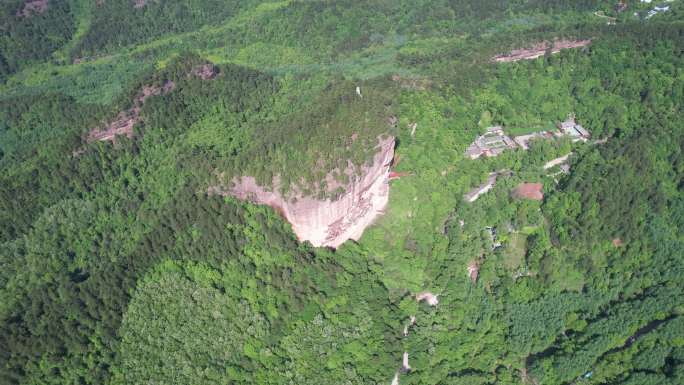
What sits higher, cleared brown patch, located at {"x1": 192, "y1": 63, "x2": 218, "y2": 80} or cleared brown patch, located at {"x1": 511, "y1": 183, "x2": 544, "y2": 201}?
cleared brown patch, located at {"x1": 192, "y1": 63, "x2": 218, "y2": 80}

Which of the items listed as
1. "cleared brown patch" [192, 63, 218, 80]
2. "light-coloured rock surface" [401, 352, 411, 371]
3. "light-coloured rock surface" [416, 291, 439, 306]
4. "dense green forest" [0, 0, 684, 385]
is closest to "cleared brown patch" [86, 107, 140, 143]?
"dense green forest" [0, 0, 684, 385]

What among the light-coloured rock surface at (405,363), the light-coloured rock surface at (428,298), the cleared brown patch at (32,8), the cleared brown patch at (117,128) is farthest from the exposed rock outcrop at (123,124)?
the cleared brown patch at (32,8)

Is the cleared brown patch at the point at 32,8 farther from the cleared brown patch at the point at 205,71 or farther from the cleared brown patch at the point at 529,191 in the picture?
the cleared brown patch at the point at 529,191

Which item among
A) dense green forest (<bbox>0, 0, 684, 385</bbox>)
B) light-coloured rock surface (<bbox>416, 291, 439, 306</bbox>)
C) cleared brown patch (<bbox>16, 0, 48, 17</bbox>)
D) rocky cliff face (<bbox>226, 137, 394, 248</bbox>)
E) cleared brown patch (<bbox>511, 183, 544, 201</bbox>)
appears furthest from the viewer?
cleared brown patch (<bbox>16, 0, 48, 17</bbox>)

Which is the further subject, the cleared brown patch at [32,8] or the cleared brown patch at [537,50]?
the cleared brown patch at [32,8]

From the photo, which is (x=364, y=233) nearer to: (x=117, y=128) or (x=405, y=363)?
(x=405, y=363)

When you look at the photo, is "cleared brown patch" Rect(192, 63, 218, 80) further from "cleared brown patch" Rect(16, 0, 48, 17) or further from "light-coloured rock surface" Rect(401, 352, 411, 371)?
"cleared brown patch" Rect(16, 0, 48, 17)

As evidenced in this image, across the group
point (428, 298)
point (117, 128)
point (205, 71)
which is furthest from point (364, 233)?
point (205, 71)
